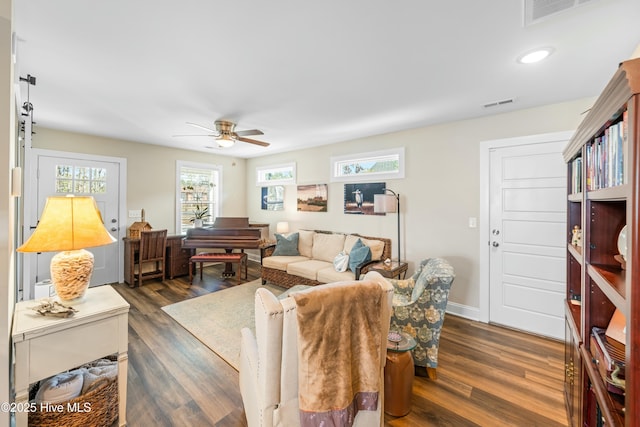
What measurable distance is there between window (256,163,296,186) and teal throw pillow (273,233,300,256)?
130 centimetres

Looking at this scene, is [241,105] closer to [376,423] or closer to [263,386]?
[263,386]

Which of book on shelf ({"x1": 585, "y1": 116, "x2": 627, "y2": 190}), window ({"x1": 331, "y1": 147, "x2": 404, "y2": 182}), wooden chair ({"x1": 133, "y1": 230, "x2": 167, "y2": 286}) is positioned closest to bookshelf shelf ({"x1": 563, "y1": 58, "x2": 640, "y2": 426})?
book on shelf ({"x1": 585, "y1": 116, "x2": 627, "y2": 190})

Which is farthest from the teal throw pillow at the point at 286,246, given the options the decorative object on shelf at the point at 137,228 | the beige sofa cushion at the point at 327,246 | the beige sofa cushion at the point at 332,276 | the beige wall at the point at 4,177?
the beige wall at the point at 4,177

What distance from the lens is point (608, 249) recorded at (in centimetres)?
129

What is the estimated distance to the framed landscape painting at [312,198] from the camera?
495 cm

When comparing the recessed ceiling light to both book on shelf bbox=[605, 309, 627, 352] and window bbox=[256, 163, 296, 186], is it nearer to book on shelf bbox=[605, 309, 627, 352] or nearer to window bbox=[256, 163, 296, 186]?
book on shelf bbox=[605, 309, 627, 352]

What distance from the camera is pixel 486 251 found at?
323 cm

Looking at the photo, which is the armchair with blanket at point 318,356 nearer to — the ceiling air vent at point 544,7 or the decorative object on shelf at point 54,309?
the decorative object on shelf at point 54,309

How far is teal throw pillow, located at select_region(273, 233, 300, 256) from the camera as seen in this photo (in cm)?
464

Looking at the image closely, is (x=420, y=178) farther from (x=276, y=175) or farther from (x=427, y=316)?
(x=276, y=175)

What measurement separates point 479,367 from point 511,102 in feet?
8.53

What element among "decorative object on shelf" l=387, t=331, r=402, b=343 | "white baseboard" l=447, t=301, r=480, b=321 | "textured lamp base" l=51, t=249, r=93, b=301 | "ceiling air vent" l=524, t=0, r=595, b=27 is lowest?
"white baseboard" l=447, t=301, r=480, b=321

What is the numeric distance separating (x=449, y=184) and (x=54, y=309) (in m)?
3.85

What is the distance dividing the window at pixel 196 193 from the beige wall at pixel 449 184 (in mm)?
3418
